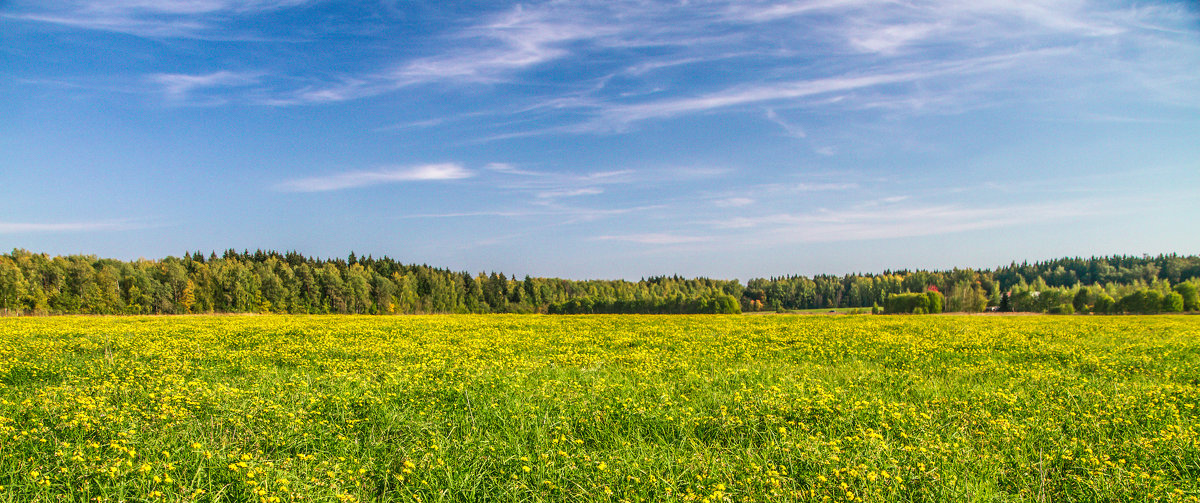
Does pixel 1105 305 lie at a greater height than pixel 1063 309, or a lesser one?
greater

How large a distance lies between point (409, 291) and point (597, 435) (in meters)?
132

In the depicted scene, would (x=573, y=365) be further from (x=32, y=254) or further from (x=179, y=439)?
(x=32, y=254)

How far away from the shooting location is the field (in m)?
6.20

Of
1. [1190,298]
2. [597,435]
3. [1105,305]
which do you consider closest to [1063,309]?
[1105,305]

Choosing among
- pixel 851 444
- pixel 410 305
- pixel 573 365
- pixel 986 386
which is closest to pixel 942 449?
pixel 851 444

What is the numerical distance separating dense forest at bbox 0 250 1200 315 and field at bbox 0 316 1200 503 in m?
114

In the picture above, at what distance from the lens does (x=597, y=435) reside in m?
8.64

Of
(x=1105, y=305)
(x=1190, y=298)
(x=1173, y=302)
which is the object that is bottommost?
(x=1105, y=305)

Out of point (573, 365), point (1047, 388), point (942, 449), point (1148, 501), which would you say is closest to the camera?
point (1148, 501)

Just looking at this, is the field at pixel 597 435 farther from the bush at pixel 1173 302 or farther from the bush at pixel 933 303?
the bush at pixel 1173 302

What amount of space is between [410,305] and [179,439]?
12911 cm

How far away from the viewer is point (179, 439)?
302 inches

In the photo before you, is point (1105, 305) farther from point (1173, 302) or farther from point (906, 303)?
point (906, 303)

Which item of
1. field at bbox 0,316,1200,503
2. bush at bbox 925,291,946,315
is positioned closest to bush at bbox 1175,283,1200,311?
bush at bbox 925,291,946,315
